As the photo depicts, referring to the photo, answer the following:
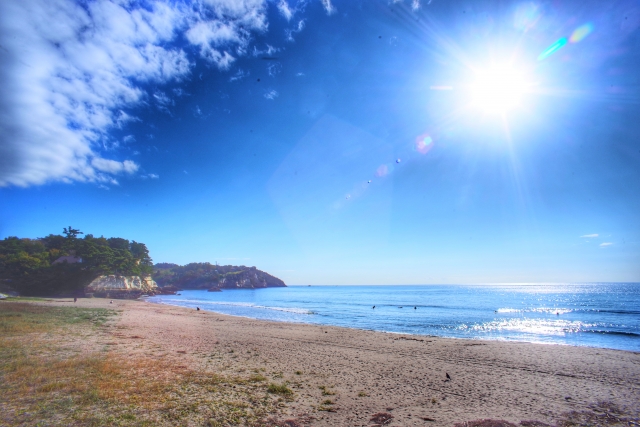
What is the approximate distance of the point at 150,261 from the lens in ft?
328

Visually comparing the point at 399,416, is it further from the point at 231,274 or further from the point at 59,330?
the point at 231,274

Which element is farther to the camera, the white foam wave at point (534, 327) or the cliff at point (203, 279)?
the cliff at point (203, 279)

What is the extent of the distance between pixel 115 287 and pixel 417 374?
75.4m

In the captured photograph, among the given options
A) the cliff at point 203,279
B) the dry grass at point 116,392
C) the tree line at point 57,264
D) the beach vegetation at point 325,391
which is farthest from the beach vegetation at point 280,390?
the cliff at point 203,279

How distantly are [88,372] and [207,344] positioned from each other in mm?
7125

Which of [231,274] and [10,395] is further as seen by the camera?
Answer: [231,274]

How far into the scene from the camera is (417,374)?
11.1 metres

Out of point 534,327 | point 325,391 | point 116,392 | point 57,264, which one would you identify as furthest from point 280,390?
point 57,264

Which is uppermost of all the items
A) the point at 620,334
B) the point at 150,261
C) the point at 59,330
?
the point at 150,261

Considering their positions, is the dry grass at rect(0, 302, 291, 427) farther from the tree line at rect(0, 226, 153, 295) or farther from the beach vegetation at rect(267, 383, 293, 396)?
the tree line at rect(0, 226, 153, 295)

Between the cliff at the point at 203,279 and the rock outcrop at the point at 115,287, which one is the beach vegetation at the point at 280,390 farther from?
the cliff at the point at 203,279

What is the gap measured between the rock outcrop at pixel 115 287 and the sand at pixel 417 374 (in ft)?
196

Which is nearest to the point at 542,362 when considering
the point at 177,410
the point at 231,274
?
the point at 177,410

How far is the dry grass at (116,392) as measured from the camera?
230 inches
